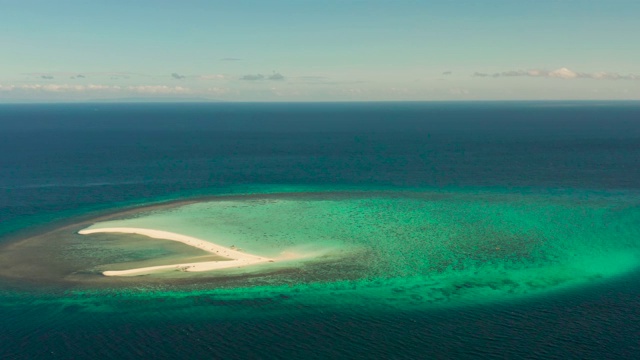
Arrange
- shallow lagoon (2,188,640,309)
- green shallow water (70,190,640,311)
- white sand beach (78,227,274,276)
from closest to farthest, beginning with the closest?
green shallow water (70,190,640,311), shallow lagoon (2,188,640,309), white sand beach (78,227,274,276)

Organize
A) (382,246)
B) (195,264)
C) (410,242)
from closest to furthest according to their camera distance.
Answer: (195,264), (382,246), (410,242)

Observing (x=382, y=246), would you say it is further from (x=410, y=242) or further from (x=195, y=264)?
(x=195, y=264)

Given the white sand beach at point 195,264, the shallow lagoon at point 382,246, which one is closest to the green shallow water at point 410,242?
the shallow lagoon at point 382,246

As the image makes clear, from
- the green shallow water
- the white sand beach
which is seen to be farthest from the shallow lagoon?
the white sand beach

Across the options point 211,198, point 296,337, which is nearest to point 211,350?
point 296,337

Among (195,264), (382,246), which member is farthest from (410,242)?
(195,264)

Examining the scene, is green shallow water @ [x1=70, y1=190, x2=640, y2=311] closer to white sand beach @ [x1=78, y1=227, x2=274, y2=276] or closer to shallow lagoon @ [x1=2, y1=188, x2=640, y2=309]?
shallow lagoon @ [x1=2, y1=188, x2=640, y2=309]
